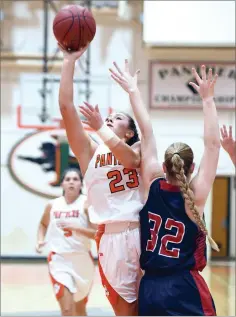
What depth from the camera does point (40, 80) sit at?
10.8 meters

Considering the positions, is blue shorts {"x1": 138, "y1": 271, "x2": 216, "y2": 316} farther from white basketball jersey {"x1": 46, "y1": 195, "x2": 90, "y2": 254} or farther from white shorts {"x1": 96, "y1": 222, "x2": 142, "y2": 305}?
white basketball jersey {"x1": 46, "y1": 195, "x2": 90, "y2": 254}

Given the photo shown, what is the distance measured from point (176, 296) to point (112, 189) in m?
0.67

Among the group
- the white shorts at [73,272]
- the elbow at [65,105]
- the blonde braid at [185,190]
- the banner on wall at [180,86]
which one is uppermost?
the banner on wall at [180,86]

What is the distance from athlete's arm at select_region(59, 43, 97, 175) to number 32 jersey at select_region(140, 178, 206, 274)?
0.52 meters

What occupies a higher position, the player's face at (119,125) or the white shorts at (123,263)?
the player's face at (119,125)

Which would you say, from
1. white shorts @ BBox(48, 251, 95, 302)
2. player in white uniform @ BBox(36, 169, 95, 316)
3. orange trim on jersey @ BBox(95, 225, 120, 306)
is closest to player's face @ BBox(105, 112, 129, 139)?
orange trim on jersey @ BBox(95, 225, 120, 306)

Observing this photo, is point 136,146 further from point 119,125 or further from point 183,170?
point 183,170

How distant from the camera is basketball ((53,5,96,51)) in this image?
2.99 metres

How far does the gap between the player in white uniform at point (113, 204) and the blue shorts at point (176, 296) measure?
256 millimetres

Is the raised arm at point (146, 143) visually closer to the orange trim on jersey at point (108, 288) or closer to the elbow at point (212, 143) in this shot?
the elbow at point (212, 143)

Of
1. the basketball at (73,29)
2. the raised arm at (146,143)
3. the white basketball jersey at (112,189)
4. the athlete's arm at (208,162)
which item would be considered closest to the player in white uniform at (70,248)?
the white basketball jersey at (112,189)

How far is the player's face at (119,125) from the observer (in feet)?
10.4

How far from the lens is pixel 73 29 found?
117 inches

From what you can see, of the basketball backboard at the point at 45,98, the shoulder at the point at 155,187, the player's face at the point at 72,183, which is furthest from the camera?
the basketball backboard at the point at 45,98
